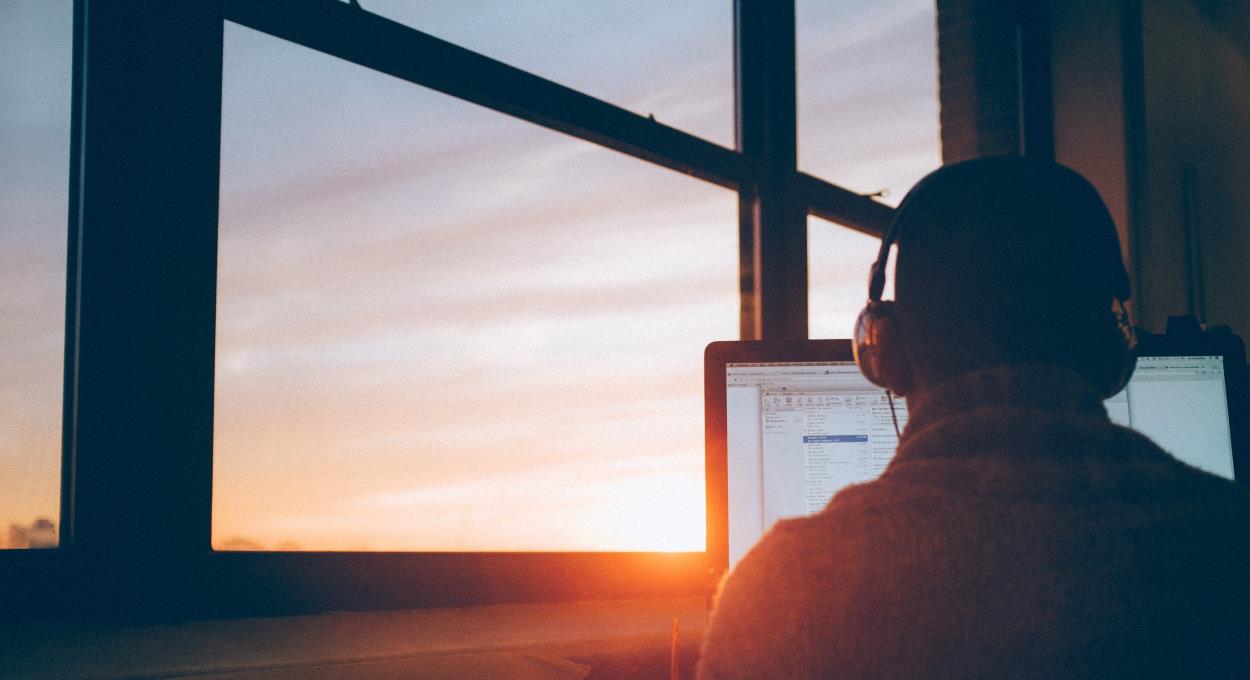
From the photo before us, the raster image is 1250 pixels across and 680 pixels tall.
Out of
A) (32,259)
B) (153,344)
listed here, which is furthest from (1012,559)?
(32,259)

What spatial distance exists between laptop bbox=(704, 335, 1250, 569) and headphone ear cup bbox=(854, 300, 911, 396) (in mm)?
387

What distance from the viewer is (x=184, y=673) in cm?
96

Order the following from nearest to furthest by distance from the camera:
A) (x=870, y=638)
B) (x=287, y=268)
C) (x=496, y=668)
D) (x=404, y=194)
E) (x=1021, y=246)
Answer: (x=870, y=638) → (x=1021, y=246) → (x=496, y=668) → (x=287, y=268) → (x=404, y=194)

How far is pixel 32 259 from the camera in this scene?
1.27 metres

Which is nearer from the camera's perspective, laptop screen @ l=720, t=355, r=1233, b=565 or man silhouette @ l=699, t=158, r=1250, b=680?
man silhouette @ l=699, t=158, r=1250, b=680

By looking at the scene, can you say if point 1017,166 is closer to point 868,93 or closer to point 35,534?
point 35,534

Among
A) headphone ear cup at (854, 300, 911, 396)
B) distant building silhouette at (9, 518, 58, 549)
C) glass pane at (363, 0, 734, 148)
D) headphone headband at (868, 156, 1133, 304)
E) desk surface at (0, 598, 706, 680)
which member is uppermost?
Answer: glass pane at (363, 0, 734, 148)

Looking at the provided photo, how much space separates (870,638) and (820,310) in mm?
1870

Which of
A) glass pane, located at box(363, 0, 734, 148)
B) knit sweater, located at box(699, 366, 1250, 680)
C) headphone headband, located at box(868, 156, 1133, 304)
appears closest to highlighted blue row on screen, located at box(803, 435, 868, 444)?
headphone headband, located at box(868, 156, 1133, 304)

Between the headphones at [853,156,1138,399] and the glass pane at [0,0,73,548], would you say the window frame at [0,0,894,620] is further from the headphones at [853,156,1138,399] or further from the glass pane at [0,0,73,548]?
the headphones at [853,156,1138,399]

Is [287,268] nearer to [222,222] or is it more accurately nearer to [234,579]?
[222,222]

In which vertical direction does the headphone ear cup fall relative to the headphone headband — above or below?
below

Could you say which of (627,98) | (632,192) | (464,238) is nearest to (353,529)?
(464,238)

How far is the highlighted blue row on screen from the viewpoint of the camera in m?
1.36
